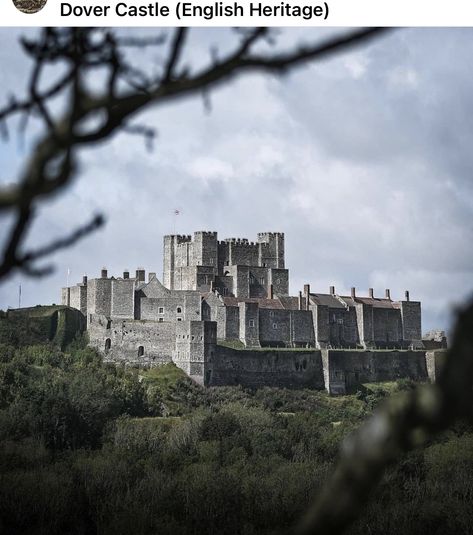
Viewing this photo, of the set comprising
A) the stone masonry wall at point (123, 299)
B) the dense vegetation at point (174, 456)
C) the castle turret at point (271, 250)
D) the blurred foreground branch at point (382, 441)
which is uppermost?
the castle turret at point (271, 250)

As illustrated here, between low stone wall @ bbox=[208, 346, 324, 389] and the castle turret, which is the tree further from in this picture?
the castle turret

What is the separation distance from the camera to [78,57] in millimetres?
3287

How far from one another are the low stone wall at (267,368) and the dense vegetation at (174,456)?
3.85ft

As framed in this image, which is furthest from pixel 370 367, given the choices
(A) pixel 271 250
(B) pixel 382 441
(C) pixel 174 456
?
(B) pixel 382 441

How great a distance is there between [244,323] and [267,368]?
3302mm

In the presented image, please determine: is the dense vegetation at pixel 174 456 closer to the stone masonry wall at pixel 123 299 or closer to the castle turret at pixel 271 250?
the stone masonry wall at pixel 123 299

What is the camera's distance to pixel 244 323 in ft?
167

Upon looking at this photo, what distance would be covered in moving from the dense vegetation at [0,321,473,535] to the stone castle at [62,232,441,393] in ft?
4.82

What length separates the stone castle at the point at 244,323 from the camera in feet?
157

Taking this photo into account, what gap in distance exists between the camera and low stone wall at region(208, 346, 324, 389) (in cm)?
4738

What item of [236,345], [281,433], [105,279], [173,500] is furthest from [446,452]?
[105,279]
